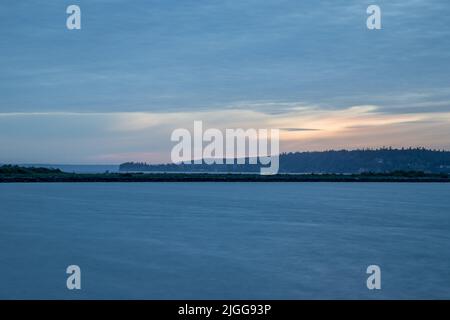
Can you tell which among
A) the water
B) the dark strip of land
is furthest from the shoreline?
the water

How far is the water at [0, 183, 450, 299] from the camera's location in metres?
9.20

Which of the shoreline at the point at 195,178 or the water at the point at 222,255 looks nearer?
the water at the point at 222,255

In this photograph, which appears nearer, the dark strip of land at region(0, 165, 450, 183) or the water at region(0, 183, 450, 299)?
the water at region(0, 183, 450, 299)

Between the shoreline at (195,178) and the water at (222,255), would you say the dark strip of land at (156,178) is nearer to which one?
the shoreline at (195,178)

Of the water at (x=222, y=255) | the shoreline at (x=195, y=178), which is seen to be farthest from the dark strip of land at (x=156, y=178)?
the water at (x=222, y=255)

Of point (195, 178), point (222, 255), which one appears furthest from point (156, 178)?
point (222, 255)

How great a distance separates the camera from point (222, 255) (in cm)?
1271

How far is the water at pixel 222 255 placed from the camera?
362 inches

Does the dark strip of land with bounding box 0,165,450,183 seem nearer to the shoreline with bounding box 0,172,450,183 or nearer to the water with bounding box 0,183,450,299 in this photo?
the shoreline with bounding box 0,172,450,183

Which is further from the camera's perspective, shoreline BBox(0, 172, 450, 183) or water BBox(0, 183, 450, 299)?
shoreline BBox(0, 172, 450, 183)

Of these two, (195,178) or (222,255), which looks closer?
(222,255)

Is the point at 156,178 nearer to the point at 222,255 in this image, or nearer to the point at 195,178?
the point at 195,178

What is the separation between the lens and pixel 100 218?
21.2 m
